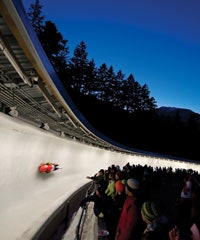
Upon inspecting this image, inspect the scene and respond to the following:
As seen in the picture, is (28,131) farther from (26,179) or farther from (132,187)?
(132,187)

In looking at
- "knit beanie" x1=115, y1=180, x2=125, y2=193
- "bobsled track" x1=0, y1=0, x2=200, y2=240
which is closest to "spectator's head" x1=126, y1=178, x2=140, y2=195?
"knit beanie" x1=115, y1=180, x2=125, y2=193

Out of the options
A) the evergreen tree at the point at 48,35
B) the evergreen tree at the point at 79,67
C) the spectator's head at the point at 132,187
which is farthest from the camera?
the evergreen tree at the point at 79,67

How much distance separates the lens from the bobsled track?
311 centimetres

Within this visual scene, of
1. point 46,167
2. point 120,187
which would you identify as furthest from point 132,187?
point 46,167

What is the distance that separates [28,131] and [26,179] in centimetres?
173

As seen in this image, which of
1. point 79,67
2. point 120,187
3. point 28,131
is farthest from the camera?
point 79,67

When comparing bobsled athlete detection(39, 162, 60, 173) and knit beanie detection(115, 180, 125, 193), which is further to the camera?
bobsled athlete detection(39, 162, 60, 173)

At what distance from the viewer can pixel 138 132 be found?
2564 inches

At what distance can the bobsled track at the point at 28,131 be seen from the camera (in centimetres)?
311

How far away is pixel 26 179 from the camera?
822cm

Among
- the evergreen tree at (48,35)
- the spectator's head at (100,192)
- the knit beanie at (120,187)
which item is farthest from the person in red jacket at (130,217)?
the evergreen tree at (48,35)

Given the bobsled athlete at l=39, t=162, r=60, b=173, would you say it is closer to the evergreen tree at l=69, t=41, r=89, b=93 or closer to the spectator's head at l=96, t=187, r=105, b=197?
the spectator's head at l=96, t=187, r=105, b=197

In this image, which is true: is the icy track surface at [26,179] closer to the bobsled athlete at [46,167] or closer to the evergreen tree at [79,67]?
the bobsled athlete at [46,167]

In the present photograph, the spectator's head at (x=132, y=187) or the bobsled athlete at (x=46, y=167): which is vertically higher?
the spectator's head at (x=132, y=187)
